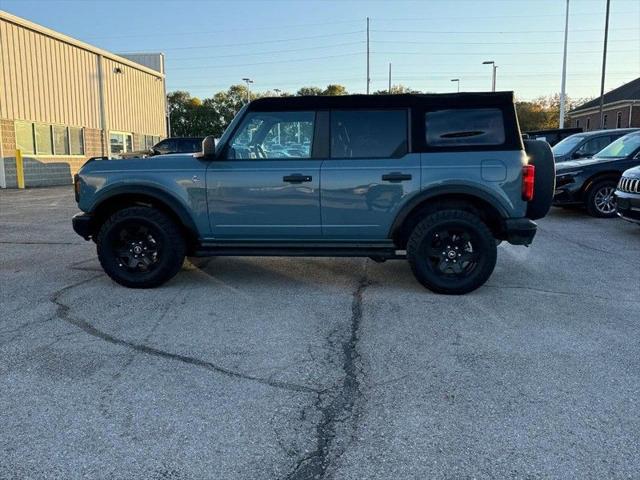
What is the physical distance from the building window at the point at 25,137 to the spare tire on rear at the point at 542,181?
1950 cm

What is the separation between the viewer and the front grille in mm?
8164

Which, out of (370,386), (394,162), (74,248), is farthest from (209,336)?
(74,248)

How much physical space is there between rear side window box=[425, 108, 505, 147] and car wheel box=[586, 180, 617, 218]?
6.64 metres

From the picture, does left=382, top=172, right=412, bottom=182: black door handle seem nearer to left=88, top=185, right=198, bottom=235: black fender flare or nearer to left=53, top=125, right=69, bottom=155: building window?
left=88, top=185, right=198, bottom=235: black fender flare

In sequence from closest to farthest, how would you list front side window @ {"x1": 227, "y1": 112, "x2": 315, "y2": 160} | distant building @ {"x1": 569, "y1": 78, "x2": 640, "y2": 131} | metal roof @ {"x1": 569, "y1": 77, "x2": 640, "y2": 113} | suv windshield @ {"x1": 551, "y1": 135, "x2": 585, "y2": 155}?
front side window @ {"x1": 227, "y1": 112, "x2": 315, "y2": 160}
suv windshield @ {"x1": 551, "y1": 135, "x2": 585, "y2": 155}
distant building @ {"x1": 569, "y1": 78, "x2": 640, "y2": 131}
metal roof @ {"x1": 569, "y1": 77, "x2": 640, "y2": 113}

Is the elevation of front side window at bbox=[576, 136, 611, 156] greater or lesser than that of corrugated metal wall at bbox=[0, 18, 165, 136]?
lesser

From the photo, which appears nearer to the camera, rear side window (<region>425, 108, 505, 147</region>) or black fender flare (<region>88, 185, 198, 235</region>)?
rear side window (<region>425, 108, 505, 147</region>)

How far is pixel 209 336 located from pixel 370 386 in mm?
1492

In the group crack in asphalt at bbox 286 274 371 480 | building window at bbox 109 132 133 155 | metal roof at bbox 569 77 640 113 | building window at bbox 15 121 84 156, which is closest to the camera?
crack in asphalt at bbox 286 274 371 480

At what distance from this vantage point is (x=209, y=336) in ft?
13.9

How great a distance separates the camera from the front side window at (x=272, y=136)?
5.43 m

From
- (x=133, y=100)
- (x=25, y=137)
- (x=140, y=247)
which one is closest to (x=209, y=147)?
(x=140, y=247)

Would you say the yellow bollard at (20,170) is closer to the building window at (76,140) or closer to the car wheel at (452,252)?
the building window at (76,140)

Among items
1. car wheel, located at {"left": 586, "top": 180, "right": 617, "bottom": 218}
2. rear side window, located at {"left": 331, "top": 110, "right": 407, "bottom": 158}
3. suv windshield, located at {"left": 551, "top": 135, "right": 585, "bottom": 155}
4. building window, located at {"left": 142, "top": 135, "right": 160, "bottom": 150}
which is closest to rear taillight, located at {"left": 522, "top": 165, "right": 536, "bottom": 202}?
rear side window, located at {"left": 331, "top": 110, "right": 407, "bottom": 158}
